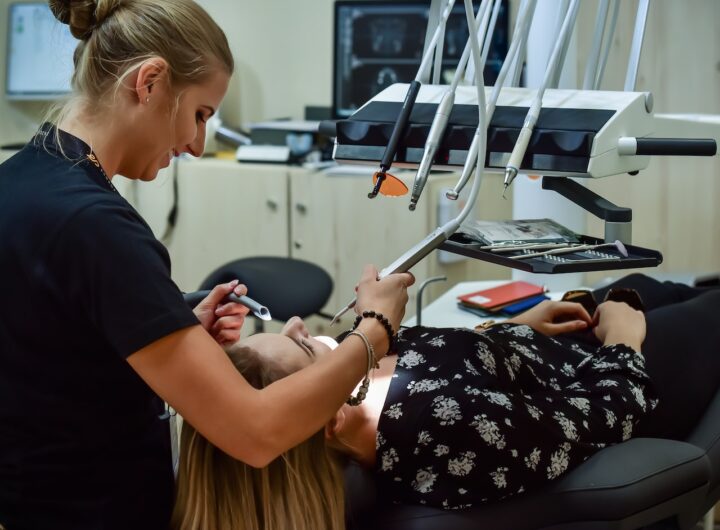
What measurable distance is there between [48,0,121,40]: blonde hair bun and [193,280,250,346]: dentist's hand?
1.43 feet

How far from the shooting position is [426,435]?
4.32 ft

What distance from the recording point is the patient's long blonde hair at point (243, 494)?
3.96 ft

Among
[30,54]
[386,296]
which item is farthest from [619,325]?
[30,54]

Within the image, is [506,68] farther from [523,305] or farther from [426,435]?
[523,305]

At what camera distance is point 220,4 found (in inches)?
157

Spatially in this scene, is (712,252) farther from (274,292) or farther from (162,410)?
(162,410)

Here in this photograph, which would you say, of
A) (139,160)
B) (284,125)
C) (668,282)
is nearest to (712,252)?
(668,282)

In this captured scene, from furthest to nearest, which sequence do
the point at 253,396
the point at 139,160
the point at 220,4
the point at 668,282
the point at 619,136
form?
the point at 220,4 < the point at 668,282 < the point at 619,136 < the point at 139,160 < the point at 253,396

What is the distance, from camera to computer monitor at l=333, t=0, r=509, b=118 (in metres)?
3.38

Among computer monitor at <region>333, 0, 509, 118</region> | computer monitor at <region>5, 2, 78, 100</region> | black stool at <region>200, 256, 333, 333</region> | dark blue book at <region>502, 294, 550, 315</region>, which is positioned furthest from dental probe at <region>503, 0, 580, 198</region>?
computer monitor at <region>5, 2, 78, 100</region>

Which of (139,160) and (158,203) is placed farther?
(158,203)

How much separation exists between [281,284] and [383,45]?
1349 millimetres

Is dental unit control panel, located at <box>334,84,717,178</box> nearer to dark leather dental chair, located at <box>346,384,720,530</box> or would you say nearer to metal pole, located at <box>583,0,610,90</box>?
metal pole, located at <box>583,0,610,90</box>

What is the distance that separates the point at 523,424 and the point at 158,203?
264 cm
